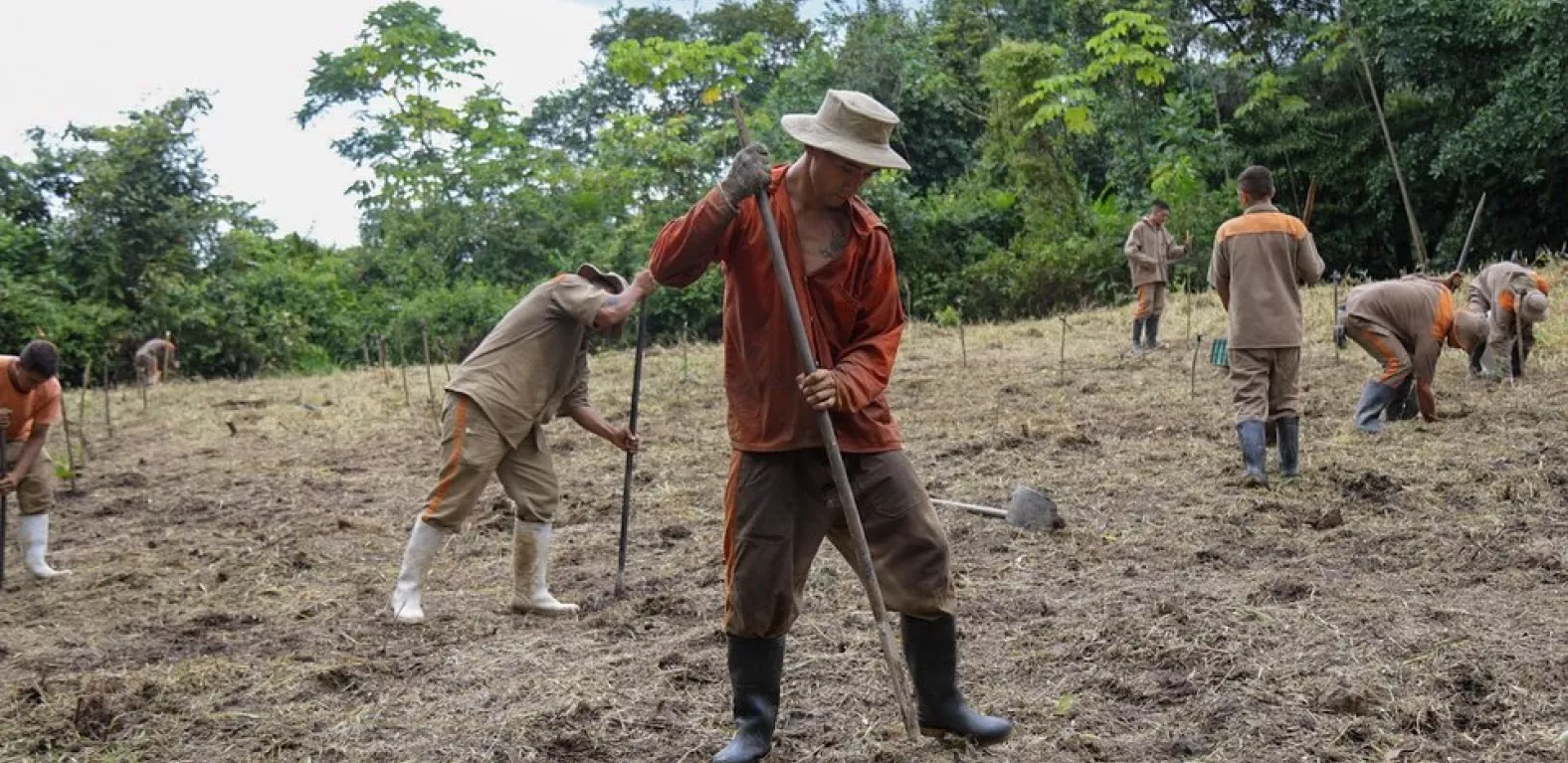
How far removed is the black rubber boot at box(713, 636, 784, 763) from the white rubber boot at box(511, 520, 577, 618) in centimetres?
214

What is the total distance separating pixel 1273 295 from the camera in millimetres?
7199

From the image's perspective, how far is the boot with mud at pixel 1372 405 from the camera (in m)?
8.52

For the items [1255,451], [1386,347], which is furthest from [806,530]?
[1386,347]

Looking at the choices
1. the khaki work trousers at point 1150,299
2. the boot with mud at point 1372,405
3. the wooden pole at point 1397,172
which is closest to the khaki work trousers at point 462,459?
the boot with mud at point 1372,405

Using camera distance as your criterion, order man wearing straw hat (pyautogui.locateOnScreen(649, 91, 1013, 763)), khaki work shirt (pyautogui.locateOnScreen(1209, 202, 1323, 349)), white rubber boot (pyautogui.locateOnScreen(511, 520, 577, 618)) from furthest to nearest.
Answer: khaki work shirt (pyautogui.locateOnScreen(1209, 202, 1323, 349)) → white rubber boot (pyautogui.locateOnScreen(511, 520, 577, 618)) → man wearing straw hat (pyautogui.locateOnScreen(649, 91, 1013, 763))

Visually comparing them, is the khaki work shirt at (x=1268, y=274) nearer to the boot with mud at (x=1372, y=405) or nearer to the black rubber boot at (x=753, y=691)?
→ the boot with mud at (x=1372, y=405)

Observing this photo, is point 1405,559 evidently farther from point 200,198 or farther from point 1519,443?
point 200,198

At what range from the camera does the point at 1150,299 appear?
1298 cm

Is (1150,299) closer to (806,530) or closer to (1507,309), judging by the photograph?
(1507,309)

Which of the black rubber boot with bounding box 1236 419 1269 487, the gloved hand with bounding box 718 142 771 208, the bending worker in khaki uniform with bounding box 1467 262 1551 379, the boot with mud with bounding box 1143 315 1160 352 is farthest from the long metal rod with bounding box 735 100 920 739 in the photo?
the boot with mud with bounding box 1143 315 1160 352

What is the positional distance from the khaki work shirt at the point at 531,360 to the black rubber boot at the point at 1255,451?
11.6 ft

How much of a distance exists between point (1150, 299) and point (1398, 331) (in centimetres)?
465

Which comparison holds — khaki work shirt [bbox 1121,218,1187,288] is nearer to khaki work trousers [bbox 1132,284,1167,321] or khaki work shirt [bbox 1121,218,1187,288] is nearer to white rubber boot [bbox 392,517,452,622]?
khaki work trousers [bbox 1132,284,1167,321]

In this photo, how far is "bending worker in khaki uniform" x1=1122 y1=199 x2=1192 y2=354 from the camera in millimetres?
12945
